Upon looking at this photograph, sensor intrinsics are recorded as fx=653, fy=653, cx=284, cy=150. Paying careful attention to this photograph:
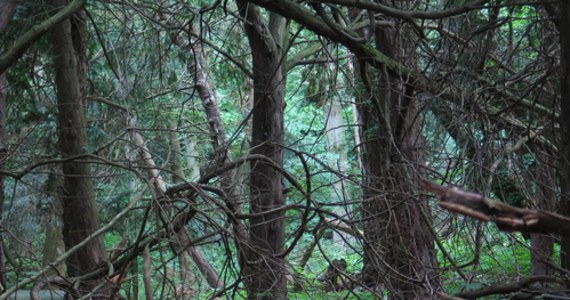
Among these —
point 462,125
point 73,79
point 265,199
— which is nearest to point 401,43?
point 462,125

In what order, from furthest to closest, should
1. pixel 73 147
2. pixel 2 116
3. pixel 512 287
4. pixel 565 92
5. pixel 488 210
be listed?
pixel 73 147, pixel 2 116, pixel 565 92, pixel 512 287, pixel 488 210

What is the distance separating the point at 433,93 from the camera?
498 centimetres

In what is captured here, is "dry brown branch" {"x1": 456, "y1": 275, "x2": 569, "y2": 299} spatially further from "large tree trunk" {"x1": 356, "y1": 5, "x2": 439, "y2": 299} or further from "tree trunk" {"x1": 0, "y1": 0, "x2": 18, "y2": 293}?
"tree trunk" {"x1": 0, "y1": 0, "x2": 18, "y2": 293}

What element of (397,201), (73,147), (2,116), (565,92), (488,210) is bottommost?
(488,210)

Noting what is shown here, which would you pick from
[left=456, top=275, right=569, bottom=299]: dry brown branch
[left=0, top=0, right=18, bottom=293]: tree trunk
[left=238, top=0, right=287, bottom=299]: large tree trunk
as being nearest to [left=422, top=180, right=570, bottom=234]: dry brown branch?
[left=456, top=275, right=569, bottom=299]: dry brown branch

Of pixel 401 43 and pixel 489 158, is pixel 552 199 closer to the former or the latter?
pixel 489 158


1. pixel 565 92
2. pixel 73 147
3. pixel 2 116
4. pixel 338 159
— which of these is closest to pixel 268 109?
pixel 338 159

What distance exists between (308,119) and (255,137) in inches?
474

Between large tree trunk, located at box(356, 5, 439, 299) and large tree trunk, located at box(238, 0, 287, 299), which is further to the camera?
large tree trunk, located at box(238, 0, 287, 299)

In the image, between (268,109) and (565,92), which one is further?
(268,109)

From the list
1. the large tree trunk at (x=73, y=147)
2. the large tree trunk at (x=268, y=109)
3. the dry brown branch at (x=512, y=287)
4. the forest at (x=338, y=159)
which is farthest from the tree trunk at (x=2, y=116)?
the dry brown branch at (x=512, y=287)

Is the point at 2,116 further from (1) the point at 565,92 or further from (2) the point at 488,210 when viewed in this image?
(2) the point at 488,210

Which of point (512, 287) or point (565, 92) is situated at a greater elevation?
point (565, 92)

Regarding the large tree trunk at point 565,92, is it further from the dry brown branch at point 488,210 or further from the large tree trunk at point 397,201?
the large tree trunk at point 397,201
